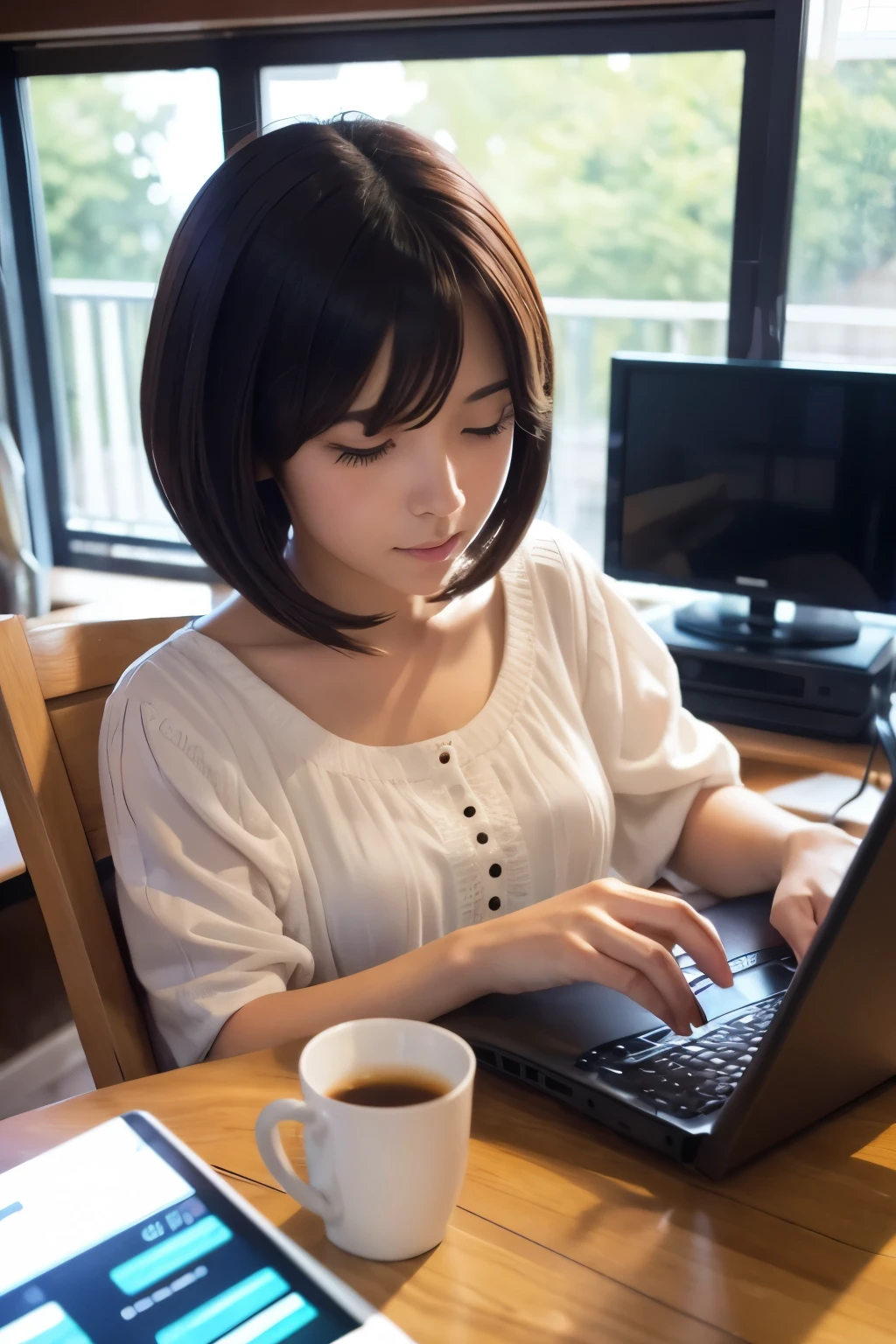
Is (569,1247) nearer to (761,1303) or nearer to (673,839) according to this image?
(761,1303)

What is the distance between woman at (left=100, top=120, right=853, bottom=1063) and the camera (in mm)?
790

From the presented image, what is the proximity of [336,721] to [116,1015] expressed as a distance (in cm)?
29

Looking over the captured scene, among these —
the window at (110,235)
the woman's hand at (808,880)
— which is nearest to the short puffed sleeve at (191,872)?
the woman's hand at (808,880)

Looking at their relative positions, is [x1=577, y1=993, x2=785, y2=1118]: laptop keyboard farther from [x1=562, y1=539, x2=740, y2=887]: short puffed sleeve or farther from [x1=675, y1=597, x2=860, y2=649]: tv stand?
[x1=675, y1=597, x2=860, y2=649]: tv stand

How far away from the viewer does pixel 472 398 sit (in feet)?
2.78

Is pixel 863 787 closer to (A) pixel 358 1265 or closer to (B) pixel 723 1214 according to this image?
(B) pixel 723 1214

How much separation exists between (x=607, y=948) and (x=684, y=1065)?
3.2 inches

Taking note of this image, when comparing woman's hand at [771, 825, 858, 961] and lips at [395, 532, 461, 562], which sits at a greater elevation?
lips at [395, 532, 461, 562]

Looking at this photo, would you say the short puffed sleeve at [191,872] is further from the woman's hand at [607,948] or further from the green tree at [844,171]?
the green tree at [844,171]

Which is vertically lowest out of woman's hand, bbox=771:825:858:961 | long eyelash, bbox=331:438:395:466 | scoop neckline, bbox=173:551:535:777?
woman's hand, bbox=771:825:858:961

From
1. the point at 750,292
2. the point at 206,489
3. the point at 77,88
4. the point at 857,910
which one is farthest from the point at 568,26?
the point at 857,910

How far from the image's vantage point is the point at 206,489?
0.88 meters

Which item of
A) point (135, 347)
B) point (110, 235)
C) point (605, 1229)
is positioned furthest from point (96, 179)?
point (605, 1229)

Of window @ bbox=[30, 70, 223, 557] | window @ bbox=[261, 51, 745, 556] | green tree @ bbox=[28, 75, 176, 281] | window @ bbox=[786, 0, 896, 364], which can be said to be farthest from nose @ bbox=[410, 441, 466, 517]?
green tree @ bbox=[28, 75, 176, 281]
